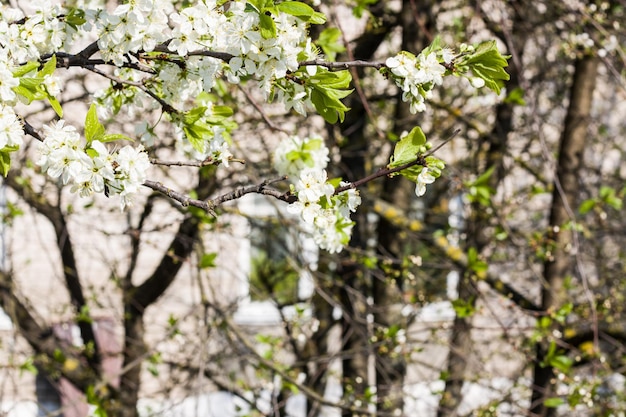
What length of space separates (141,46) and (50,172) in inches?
12.8

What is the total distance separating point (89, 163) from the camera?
1.39m

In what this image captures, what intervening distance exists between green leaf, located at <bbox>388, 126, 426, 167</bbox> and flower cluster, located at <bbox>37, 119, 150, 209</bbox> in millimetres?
472

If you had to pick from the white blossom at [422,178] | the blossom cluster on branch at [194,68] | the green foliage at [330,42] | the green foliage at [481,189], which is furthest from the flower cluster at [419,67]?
the green foliage at [481,189]

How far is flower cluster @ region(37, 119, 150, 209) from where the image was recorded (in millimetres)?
1391

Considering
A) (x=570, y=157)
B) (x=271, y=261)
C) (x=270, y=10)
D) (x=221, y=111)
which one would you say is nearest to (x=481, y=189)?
(x=570, y=157)

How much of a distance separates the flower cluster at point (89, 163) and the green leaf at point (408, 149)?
0.47 metres

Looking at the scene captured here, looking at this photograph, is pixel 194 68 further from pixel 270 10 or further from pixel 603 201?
pixel 603 201

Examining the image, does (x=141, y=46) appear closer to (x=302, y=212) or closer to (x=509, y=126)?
(x=302, y=212)

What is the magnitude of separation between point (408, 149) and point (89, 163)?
596 millimetres

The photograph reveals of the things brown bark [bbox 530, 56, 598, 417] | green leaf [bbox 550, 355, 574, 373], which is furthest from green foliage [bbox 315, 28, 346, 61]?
brown bark [bbox 530, 56, 598, 417]

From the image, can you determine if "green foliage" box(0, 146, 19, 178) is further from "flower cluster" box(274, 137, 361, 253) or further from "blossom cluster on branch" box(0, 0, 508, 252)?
"flower cluster" box(274, 137, 361, 253)

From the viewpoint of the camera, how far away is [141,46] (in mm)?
1561

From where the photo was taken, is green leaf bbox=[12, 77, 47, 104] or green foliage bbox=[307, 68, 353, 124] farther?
green foliage bbox=[307, 68, 353, 124]

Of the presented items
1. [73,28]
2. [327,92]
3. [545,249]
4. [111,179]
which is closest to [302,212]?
[327,92]
